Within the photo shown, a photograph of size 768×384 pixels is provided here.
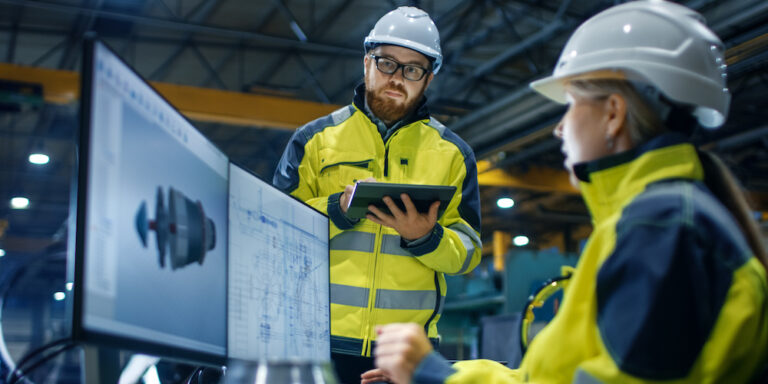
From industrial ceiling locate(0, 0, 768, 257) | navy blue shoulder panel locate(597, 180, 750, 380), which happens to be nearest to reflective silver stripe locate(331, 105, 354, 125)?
navy blue shoulder panel locate(597, 180, 750, 380)

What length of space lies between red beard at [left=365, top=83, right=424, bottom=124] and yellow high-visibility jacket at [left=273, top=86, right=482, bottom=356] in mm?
33

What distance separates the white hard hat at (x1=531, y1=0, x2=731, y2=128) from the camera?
1.22 meters

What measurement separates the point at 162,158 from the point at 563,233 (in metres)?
19.4

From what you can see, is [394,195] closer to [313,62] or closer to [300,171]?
[300,171]

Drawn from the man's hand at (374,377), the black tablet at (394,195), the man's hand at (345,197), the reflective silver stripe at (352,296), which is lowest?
the man's hand at (374,377)

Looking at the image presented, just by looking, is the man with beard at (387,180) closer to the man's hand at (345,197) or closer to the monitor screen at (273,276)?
the man's hand at (345,197)

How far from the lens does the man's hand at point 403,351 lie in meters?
1.09

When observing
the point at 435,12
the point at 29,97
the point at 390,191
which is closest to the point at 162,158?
the point at 390,191

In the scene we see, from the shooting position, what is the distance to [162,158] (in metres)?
1.11

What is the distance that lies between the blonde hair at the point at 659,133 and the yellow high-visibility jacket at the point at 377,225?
796 mm

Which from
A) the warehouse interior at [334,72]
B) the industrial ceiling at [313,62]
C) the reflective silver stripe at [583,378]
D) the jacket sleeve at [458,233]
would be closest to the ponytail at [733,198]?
the reflective silver stripe at [583,378]

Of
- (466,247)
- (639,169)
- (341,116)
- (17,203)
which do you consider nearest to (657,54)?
(639,169)

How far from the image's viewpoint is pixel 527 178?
43.9 feet

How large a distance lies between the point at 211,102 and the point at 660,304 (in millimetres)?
9881
